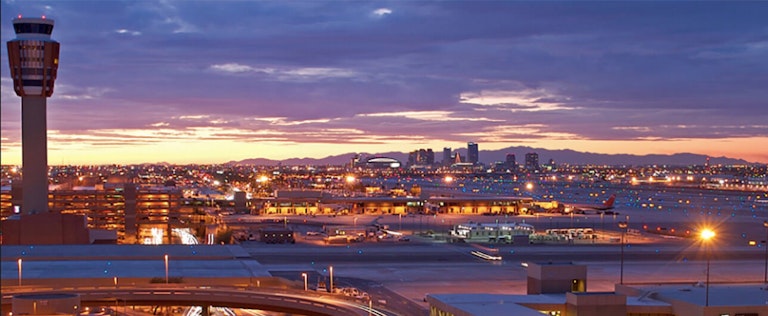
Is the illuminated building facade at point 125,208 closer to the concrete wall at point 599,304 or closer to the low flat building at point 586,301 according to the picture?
the low flat building at point 586,301

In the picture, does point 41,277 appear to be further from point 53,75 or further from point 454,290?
point 53,75

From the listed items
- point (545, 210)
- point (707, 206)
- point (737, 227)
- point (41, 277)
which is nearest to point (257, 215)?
point (545, 210)

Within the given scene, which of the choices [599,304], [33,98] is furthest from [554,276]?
[33,98]

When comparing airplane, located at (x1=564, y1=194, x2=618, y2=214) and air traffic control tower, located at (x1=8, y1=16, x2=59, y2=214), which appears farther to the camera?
airplane, located at (x1=564, y1=194, x2=618, y2=214)

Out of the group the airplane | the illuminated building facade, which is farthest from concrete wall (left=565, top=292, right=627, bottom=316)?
the airplane

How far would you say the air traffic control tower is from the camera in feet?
224

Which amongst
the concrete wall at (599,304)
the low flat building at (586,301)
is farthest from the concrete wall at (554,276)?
the concrete wall at (599,304)

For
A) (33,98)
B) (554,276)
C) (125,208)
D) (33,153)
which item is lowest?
(125,208)

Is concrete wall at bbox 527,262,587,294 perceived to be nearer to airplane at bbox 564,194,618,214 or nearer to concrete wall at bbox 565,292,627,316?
concrete wall at bbox 565,292,627,316

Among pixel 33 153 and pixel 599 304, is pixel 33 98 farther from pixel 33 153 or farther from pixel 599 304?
pixel 599 304

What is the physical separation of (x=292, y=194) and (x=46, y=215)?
67.0 metres

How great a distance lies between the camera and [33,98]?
2707 inches

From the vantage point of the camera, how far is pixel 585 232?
84.1 meters

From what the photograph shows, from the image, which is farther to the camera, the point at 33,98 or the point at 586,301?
the point at 33,98
